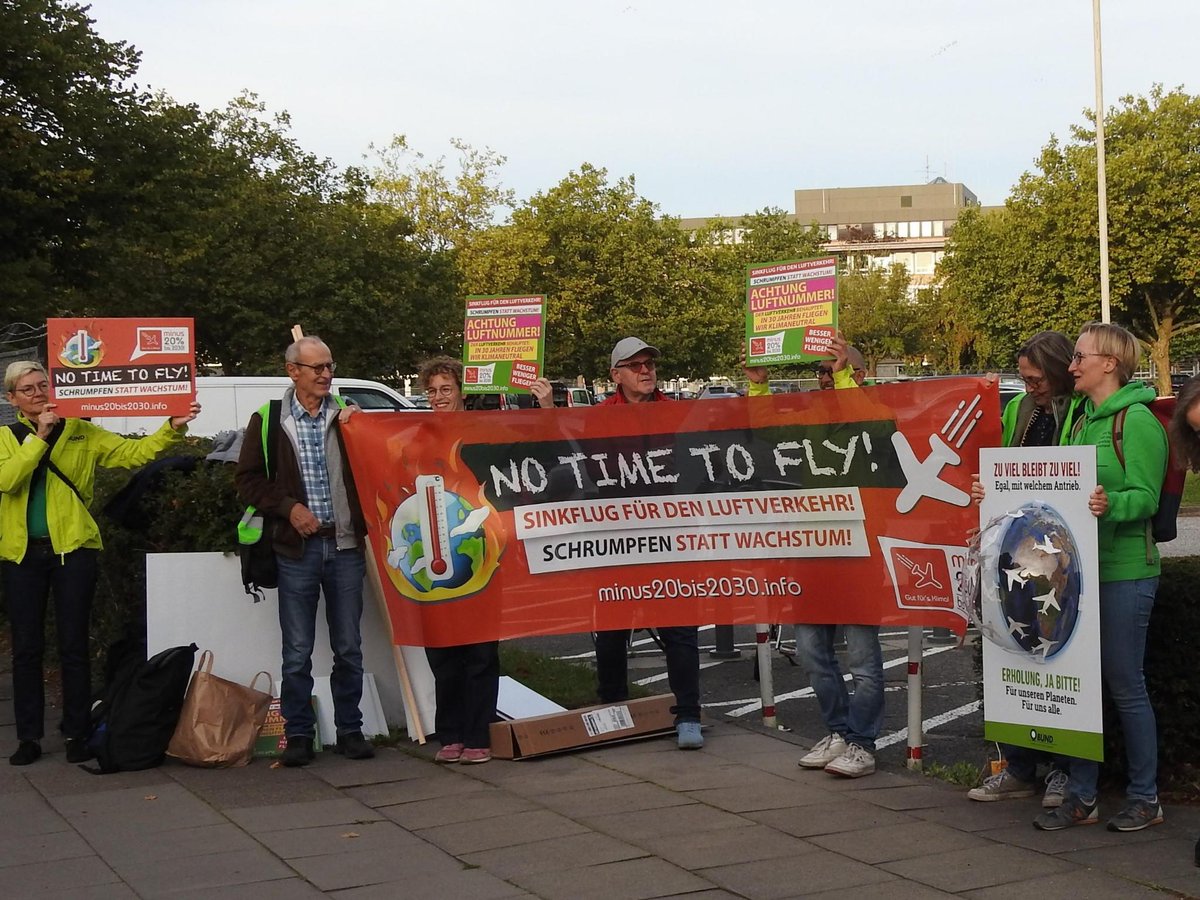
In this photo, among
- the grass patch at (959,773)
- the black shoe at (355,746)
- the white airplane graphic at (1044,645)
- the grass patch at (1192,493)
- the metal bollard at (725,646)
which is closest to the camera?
the white airplane graphic at (1044,645)

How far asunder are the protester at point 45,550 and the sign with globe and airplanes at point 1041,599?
13.0 feet

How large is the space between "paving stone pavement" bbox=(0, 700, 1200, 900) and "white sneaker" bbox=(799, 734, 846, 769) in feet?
0.16

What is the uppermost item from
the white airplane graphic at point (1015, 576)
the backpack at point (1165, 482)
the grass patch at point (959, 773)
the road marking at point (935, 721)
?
the backpack at point (1165, 482)

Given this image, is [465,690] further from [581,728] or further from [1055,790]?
[1055,790]

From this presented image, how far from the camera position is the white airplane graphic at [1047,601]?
5.42 metres

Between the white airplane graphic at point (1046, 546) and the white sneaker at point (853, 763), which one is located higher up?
the white airplane graphic at point (1046, 546)

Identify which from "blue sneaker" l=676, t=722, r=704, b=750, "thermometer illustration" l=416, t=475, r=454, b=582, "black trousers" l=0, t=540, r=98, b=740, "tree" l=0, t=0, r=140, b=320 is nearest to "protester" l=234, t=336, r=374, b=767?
"thermometer illustration" l=416, t=475, r=454, b=582

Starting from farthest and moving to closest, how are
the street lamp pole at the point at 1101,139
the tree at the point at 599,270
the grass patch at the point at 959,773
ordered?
the tree at the point at 599,270
the street lamp pole at the point at 1101,139
the grass patch at the point at 959,773

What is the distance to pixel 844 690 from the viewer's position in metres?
6.70

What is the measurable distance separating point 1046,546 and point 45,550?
480 centimetres

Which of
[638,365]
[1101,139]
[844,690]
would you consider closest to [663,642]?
[844,690]

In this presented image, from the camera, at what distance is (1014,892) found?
474 centimetres

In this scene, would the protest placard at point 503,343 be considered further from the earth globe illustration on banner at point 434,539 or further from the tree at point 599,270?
the tree at point 599,270

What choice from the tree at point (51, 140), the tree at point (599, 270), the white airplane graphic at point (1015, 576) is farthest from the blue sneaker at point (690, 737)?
the tree at point (599, 270)
